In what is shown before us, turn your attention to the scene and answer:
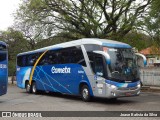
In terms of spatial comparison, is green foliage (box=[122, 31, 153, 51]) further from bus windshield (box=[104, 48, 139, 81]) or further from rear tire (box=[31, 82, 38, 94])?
bus windshield (box=[104, 48, 139, 81])

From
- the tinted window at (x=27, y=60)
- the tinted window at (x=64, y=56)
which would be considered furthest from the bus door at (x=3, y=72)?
the tinted window at (x=27, y=60)

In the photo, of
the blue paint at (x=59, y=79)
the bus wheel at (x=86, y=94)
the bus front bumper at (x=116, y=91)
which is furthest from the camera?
the blue paint at (x=59, y=79)

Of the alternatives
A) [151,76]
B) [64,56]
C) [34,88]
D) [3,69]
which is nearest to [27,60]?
[34,88]

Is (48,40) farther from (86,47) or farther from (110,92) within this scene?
(110,92)

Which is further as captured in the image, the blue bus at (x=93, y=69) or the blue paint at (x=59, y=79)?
the blue paint at (x=59, y=79)

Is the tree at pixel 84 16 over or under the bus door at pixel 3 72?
over

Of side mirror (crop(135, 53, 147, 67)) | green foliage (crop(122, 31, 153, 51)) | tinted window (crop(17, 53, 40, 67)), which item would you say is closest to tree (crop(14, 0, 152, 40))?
green foliage (crop(122, 31, 153, 51))

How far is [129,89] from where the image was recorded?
16469 mm

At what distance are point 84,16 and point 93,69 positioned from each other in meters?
15.0

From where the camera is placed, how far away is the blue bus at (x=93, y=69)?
53.2 ft

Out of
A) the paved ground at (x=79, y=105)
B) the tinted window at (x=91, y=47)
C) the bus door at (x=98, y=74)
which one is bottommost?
the paved ground at (x=79, y=105)

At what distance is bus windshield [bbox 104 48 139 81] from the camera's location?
16.2m

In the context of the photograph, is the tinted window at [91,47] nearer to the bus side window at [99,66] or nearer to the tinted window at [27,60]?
the bus side window at [99,66]

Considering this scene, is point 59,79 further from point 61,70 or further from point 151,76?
point 151,76
